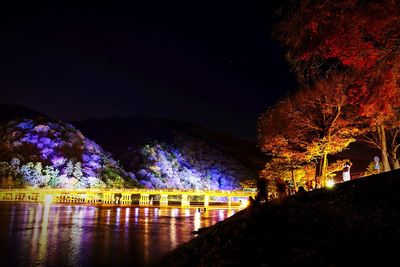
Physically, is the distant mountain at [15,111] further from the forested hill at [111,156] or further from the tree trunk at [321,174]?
the tree trunk at [321,174]

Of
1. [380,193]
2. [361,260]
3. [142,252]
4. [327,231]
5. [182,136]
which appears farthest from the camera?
[182,136]

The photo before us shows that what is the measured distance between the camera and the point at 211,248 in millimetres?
8977

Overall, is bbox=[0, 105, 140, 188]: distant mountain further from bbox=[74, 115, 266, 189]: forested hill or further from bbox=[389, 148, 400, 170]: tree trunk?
bbox=[389, 148, 400, 170]: tree trunk

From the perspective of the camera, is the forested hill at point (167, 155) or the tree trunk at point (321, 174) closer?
the tree trunk at point (321, 174)

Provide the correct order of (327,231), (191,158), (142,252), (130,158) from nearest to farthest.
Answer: (327,231) → (142,252) → (130,158) → (191,158)

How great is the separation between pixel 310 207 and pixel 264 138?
22942 millimetres

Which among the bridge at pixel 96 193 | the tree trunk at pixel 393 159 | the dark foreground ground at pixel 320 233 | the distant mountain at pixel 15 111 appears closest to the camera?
the dark foreground ground at pixel 320 233

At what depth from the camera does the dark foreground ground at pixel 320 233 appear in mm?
6105

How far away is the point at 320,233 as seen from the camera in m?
7.22

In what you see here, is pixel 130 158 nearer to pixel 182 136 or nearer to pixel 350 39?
pixel 182 136

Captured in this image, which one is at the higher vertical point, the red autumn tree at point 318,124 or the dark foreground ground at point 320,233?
the red autumn tree at point 318,124

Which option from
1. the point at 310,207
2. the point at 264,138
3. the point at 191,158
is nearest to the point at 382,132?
the point at 264,138


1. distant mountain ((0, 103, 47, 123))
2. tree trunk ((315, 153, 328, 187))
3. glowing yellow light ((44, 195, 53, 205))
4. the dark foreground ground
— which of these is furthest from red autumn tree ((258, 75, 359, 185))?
distant mountain ((0, 103, 47, 123))

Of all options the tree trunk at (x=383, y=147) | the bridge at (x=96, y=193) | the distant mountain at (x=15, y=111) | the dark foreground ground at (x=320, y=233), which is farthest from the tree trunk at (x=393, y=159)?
the distant mountain at (x=15, y=111)
